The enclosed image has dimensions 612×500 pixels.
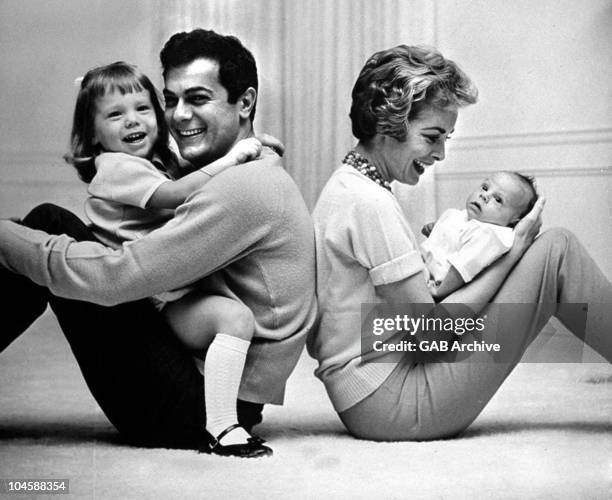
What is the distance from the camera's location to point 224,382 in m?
1.20

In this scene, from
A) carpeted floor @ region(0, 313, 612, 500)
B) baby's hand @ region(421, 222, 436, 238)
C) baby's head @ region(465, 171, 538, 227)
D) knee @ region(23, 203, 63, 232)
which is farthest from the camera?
baby's hand @ region(421, 222, 436, 238)

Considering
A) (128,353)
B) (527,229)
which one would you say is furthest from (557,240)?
(128,353)

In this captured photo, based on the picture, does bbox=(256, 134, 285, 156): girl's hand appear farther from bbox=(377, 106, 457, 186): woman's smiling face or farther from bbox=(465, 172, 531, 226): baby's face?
bbox=(465, 172, 531, 226): baby's face

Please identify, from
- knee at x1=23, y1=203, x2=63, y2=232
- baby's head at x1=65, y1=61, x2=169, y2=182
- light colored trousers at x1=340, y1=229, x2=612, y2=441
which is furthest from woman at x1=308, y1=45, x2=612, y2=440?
knee at x1=23, y1=203, x2=63, y2=232

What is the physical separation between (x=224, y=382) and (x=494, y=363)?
404 millimetres

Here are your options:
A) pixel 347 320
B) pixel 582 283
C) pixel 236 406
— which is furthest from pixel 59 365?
pixel 582 283

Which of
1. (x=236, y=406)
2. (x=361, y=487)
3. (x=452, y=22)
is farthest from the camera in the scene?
(x=452, y=22)

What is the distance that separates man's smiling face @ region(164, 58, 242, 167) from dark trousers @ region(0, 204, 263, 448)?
20 centimetres

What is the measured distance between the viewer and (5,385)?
128 cm

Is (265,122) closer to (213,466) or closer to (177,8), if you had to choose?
(177,8)

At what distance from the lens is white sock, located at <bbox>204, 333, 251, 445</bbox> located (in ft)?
3.92

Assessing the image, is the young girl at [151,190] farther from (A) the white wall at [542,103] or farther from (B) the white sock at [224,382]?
(A) the white wall at [542,103]

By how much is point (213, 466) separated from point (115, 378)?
0.65ft

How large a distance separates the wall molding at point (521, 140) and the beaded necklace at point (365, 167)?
24 centimetres
